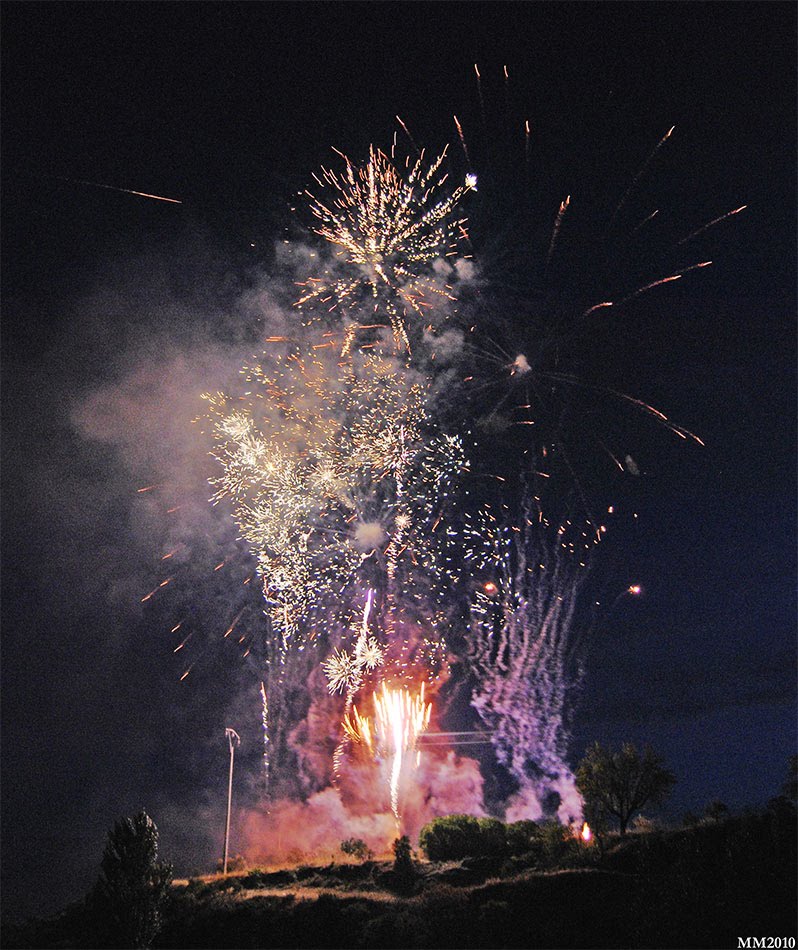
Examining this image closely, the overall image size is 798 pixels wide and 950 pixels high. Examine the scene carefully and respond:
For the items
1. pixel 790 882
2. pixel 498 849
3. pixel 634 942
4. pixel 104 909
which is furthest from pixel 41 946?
pixel 790 882

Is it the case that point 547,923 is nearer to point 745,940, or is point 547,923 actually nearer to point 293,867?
point 745,940

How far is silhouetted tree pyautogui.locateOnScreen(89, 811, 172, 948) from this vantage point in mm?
25312

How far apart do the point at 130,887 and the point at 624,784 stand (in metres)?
22.2

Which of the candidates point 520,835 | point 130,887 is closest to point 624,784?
point 520,835

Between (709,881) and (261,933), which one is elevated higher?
(709,881)

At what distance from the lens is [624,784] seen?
109 ft

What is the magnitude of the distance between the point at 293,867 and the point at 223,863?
5754 mm

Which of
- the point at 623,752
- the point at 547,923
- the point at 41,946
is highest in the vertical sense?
the point at 623,752

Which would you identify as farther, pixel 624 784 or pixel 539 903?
pixel 624 784

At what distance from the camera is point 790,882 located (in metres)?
23.5

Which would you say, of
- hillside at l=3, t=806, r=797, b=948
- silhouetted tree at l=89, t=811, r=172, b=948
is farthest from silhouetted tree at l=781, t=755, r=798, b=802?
silhouetted tree at l=89, t=811, r=172, b=948

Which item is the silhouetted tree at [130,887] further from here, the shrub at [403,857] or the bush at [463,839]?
the bush at [463,839]

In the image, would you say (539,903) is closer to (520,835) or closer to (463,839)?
(520,835)

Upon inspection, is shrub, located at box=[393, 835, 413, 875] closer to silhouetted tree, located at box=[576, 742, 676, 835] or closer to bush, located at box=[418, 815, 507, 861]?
bush, located at box=[418, 815, 507, 861]
